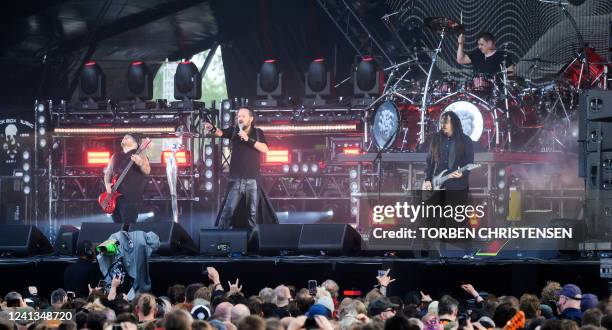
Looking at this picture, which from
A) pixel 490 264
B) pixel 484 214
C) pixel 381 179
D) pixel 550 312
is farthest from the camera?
pixel 381 179

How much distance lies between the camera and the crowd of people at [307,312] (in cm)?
726

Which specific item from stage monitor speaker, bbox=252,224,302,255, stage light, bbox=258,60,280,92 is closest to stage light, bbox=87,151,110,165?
stage light, bbox=258,60,280,92

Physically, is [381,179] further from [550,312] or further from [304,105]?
[550,312]

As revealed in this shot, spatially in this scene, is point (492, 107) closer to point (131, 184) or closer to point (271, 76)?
point (271, 76)

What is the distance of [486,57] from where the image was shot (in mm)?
17953

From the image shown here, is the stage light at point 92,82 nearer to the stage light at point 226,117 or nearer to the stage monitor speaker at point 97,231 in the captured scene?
the stage light at point 226,117

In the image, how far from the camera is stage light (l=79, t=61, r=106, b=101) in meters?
20.9

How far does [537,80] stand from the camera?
60.5 feet

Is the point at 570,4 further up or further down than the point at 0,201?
further up

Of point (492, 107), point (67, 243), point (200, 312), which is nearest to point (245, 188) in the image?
point (67, 243)

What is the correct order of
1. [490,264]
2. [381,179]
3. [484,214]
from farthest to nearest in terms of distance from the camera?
[381,179] < [484,214] < [490,264]

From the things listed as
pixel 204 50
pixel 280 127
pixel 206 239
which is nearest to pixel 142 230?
pixel 206 239

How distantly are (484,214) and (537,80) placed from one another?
10.5 feet

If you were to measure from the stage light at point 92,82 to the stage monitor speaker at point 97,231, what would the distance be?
7.32 m
